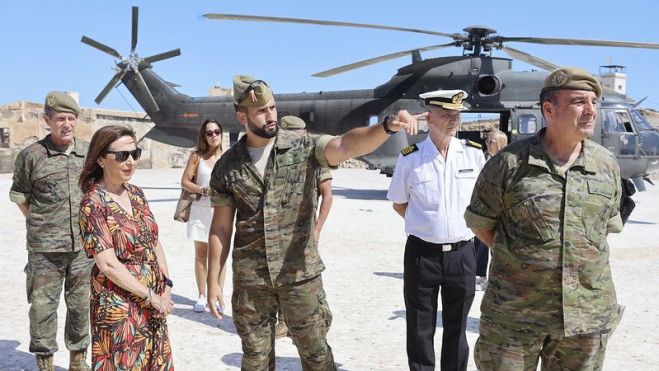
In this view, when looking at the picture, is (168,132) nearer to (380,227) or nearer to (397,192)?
(380,227)

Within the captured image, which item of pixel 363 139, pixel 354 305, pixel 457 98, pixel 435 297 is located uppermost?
pixel 457 98

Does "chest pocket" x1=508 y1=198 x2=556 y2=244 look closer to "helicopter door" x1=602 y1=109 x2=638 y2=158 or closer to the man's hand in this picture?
the man's hand

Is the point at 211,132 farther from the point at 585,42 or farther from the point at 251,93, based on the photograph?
the point at 585,42

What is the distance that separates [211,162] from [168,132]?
12.2 metres

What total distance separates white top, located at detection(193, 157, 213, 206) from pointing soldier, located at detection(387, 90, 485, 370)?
2325 mm

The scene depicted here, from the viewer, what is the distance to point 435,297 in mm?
3611

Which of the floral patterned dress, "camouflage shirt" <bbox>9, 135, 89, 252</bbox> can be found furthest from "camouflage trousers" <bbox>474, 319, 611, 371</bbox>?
"camouflage shirt" <bbox>9, 135, 89, 252</bbox>

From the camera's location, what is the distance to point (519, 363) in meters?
2.46

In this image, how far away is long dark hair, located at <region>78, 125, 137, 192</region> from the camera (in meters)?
2.83

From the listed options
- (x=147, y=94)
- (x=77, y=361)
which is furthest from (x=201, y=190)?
(x=147, y=94)

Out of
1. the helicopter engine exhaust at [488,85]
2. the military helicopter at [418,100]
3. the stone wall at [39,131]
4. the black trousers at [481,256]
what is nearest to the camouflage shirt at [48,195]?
the black trousers at [481,256]

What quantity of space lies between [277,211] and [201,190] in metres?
2.48

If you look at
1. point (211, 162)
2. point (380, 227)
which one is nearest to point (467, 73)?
point (380, 227)

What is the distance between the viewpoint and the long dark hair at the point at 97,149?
2.83m
